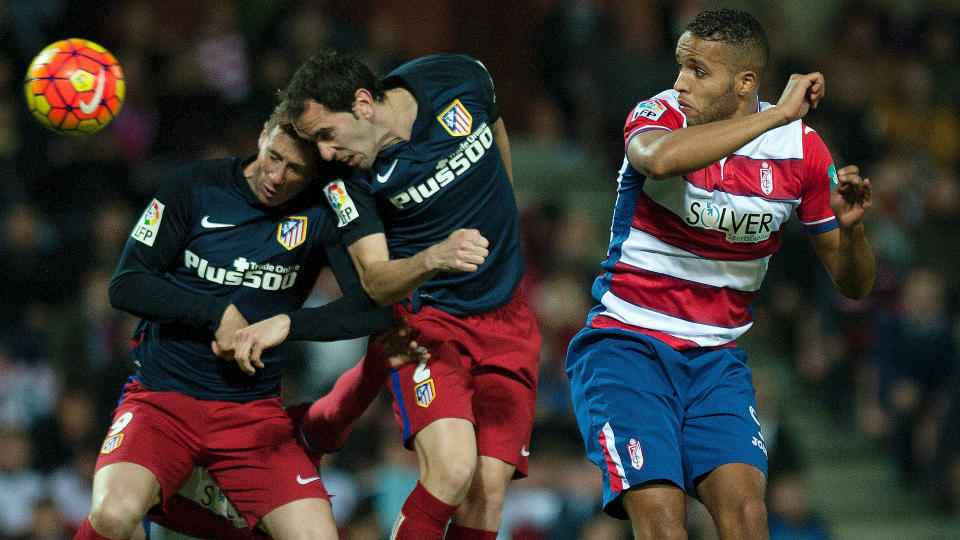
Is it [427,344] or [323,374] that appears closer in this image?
[427,344]

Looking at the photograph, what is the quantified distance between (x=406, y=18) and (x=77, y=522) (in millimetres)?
6721

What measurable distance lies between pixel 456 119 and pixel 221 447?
1.74 m

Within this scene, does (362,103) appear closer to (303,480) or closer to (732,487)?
(303,480)

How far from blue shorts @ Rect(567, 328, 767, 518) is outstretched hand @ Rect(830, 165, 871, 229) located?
2.25ft

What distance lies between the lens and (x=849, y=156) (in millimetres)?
10758

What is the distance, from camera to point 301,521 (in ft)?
15.3

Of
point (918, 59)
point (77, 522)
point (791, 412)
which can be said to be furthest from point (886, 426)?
point (77, 522)

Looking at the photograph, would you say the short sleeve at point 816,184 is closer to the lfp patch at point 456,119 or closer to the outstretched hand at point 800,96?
the outstretched hand at point 800,96

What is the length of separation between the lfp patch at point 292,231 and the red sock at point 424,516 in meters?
1.19

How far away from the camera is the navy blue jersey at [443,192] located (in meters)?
4.75

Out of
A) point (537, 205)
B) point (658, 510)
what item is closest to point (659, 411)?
point (658, 510)

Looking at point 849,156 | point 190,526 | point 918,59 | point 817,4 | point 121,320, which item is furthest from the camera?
point 817,4

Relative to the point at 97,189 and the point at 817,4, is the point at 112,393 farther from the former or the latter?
the point at 817,4

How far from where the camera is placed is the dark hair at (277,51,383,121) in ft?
15.1
